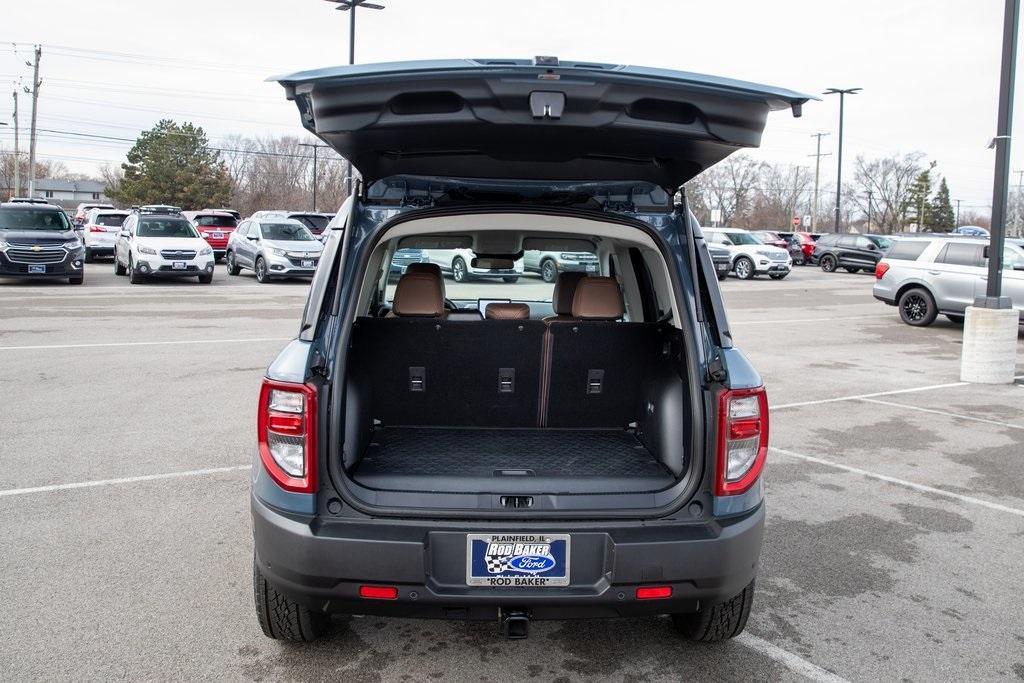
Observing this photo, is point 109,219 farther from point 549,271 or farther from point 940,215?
point 940,215

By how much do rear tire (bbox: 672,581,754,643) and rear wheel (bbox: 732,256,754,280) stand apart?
27.8 meters

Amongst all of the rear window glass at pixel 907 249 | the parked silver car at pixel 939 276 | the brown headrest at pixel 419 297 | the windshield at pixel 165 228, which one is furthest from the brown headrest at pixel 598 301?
the windshield at pixel 165 228

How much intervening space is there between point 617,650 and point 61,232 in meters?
20.4

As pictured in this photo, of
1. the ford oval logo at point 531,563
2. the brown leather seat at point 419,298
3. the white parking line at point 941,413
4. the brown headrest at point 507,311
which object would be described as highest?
the brown leather seat at point 419,298

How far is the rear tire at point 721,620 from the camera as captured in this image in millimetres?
3344

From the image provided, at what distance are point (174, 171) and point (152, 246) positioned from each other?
55.4 meters

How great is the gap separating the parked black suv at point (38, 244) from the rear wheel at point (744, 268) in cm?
2068

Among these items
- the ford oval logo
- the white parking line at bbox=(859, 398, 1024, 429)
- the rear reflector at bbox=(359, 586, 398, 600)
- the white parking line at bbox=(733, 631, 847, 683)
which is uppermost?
the ford oval logo

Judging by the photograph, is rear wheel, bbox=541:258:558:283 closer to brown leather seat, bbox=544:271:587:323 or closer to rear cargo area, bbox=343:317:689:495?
brown leather seat, bbox=544:271:587:323

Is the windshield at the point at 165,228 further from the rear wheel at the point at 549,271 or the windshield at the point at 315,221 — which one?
the rear wheel at the point at 549,271

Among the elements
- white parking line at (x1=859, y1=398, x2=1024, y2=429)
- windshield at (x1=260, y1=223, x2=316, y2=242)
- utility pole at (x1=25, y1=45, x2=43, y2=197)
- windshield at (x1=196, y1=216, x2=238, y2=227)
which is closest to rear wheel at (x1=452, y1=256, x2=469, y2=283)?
white parking line at (x1=859, y1=398, x2=1024, y2=429)

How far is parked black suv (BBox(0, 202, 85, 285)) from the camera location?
757 inches

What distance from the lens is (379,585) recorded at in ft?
9.34

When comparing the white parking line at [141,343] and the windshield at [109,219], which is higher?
the windshield at [109,219]
